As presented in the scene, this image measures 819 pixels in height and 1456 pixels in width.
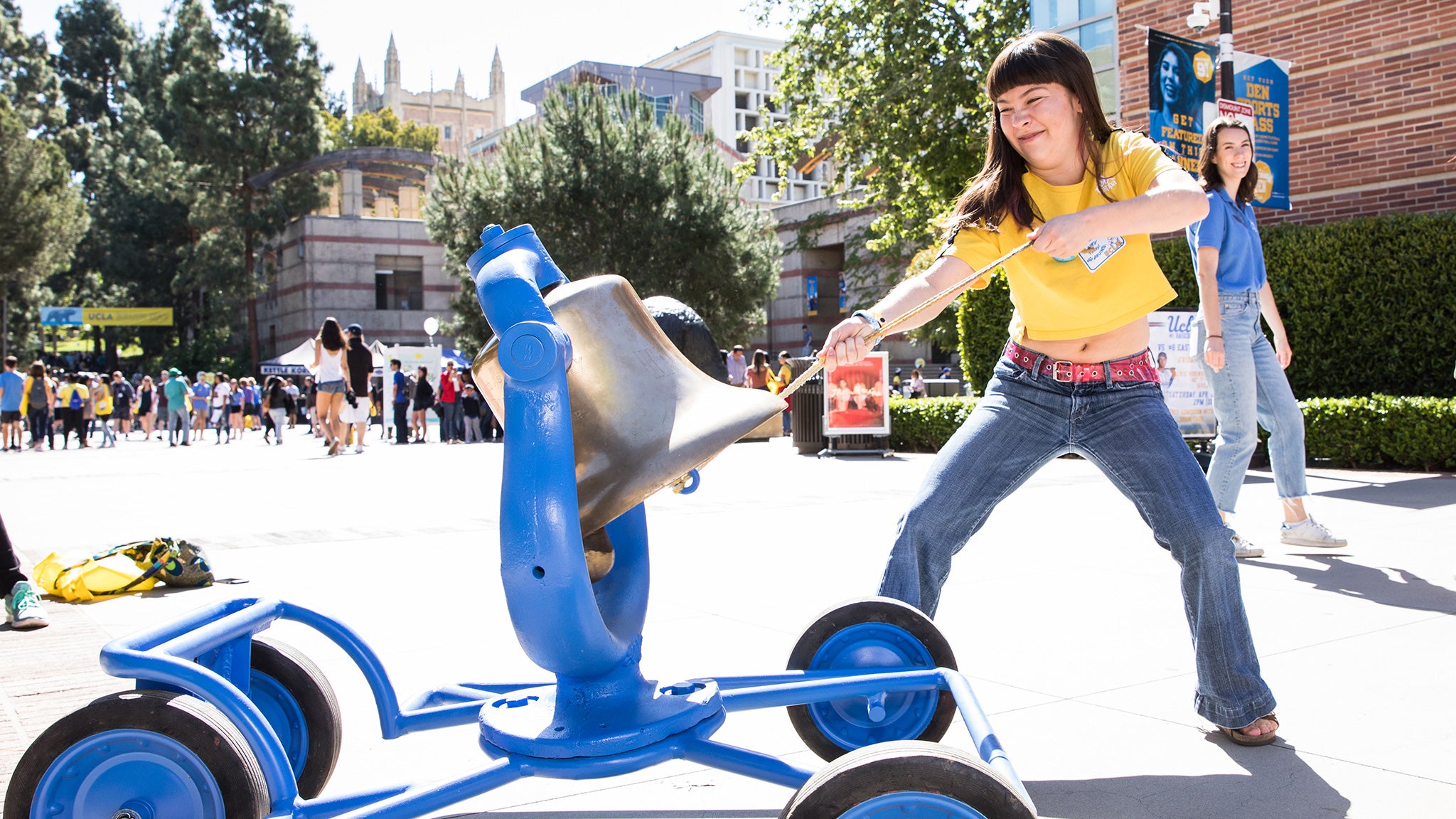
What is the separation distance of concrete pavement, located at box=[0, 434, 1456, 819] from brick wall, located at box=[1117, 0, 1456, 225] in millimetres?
4815

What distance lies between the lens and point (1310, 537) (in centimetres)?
548

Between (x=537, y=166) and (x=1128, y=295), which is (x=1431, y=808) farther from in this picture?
(x=537, y=166)

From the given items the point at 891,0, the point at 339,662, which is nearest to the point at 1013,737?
the point at 339,662

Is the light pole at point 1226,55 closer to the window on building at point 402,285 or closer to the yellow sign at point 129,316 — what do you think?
the window on building at point 402,285

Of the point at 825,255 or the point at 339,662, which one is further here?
the point at 825,255

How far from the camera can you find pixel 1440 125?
39.4ft

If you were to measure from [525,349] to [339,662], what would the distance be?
2406 millimetres

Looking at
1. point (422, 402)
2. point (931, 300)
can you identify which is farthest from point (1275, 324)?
point (422, 402)

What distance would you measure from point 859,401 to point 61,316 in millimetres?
46479

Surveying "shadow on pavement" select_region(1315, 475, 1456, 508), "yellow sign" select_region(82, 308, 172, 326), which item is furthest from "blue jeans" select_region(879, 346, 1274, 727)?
"yellow sign" select_region(82, 308, 172, 326)

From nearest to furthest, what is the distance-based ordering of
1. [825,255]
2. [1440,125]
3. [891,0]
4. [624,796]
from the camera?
[624,796]
[1440,125]
[891,0]
[825,255]

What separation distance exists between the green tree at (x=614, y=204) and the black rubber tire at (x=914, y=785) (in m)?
28.6

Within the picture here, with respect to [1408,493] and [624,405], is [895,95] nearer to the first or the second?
[1408,493]

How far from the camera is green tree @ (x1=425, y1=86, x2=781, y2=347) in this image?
3036cm
